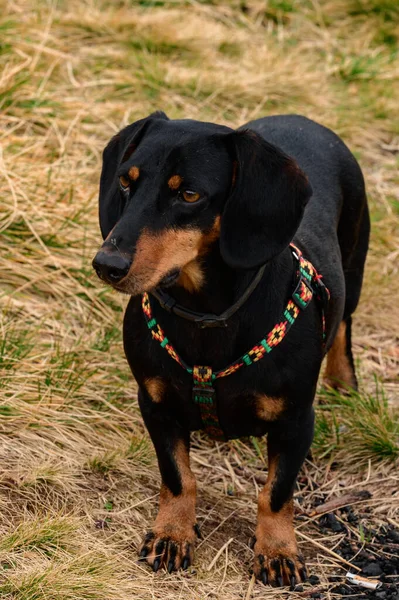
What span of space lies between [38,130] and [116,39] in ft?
4.94

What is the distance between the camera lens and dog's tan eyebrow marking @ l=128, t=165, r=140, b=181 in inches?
108

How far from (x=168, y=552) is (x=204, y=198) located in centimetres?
122

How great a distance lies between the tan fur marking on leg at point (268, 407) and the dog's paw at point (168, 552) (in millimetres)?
549

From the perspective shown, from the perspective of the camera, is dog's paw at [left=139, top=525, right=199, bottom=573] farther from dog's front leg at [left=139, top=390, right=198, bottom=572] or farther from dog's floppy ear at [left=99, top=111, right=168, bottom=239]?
dog's floppy ear at [left=99, top=111, right=168, bottom=239]

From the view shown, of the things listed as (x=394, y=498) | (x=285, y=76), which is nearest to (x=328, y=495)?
(x=394, y=498)

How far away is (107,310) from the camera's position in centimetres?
454

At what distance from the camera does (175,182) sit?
271 cm

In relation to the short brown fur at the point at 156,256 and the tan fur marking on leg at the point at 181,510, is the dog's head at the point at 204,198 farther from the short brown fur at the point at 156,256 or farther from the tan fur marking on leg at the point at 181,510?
the tan fur marking on leg at the point at 181,510

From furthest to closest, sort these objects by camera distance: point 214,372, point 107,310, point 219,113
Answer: point 219,113 → point 107,310 → point 214,372

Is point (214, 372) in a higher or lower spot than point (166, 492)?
higher

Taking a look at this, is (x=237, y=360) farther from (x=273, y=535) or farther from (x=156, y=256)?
(x=273, y=535)

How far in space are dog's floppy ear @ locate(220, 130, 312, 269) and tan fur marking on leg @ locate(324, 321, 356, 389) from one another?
5.16 ft

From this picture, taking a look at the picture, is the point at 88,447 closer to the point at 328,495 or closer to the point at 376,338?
the point at 328,495

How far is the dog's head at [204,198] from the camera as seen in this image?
2676mm
